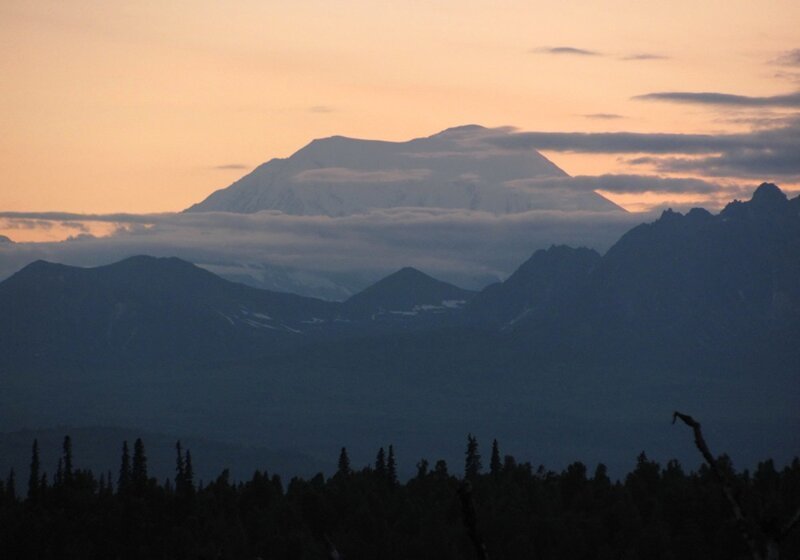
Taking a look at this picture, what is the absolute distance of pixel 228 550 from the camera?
561ft

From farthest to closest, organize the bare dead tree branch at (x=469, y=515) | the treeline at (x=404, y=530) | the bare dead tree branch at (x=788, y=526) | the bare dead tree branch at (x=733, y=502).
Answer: the treeline at (x=404, y=530), the bare dead tree branch at (x=733, y=502), the bare dead tree branch at (x=788, y=526), the bare dead tree branch at (x=469, y=515)

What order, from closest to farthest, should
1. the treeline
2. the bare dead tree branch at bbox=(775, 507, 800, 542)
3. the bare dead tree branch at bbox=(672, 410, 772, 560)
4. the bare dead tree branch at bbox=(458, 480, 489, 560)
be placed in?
the bare dead tree branch at bbox=(458, 480, 489, 560) → the bare dead tree branch at bbox=(775, 507, 800, 542) → the bare dead tree branch at bbox=(672, 410, 772, 560) → the treeline

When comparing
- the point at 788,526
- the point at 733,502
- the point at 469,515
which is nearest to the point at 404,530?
the point at 788,526

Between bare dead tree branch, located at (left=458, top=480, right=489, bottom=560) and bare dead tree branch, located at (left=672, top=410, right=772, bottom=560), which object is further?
bare dead tree branch, located at (left=672, top=410, right=772, bottom=560)

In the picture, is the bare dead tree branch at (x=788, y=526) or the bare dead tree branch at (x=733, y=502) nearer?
the bare dead tree branch at (x=788, y=526)

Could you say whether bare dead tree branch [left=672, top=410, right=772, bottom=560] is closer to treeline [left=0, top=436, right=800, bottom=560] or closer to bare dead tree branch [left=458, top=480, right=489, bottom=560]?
bare dead tree branch [left=458, top=480, right=489, bottom=560]

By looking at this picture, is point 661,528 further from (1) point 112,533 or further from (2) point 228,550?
(1) point 112,533

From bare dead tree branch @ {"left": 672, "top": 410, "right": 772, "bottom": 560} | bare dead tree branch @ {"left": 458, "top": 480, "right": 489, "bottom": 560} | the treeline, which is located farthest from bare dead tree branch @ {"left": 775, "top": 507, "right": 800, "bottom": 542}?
the treeline

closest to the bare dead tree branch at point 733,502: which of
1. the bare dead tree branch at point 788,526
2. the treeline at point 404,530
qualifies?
the bare dead tree branch at point 788,526

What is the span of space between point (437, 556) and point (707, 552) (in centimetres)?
2655

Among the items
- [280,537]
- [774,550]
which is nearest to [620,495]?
[280,537]

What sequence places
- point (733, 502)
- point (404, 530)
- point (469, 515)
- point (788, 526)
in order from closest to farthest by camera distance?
1. point (469, 515)
2. point (733, 502)
3. point (788, 526)
4. point (404, 530)

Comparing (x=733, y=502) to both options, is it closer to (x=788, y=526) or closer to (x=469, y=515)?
(x=788, y=526)

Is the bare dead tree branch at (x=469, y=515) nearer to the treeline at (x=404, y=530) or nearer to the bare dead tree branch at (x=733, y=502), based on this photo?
the bare dead tree branch at (x=733, y=502)
